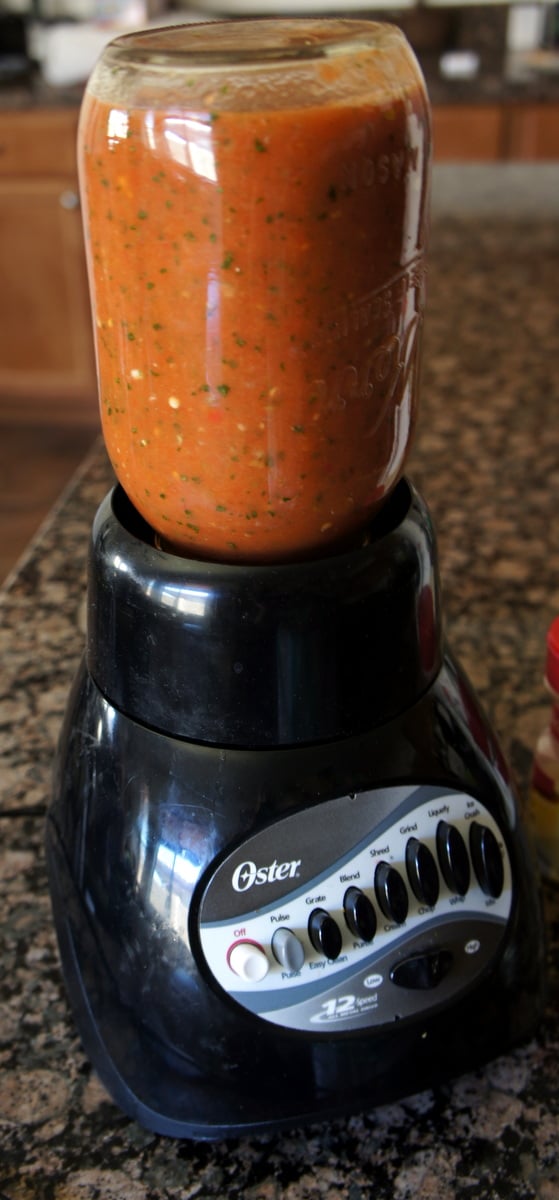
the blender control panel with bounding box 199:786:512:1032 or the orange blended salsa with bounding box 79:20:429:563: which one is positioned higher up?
the orange blended salsa with bounding box 79:20:429:563

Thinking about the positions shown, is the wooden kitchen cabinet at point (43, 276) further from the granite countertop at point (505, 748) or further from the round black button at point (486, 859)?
the round black button at point (486, 859)

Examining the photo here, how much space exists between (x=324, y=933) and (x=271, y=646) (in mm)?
125

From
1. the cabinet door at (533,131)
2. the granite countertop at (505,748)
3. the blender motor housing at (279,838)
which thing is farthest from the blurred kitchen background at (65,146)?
the blender motor housing at (279,838)

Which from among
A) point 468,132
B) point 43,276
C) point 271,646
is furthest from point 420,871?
point 43,276

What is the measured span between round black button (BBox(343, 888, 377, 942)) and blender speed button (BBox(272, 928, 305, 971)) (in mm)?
24

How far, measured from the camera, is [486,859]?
1.59ft

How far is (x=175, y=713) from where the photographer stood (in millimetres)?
452

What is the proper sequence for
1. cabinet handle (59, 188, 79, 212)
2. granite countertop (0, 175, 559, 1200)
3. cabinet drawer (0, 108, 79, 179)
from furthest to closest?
1. cabinet handle (59, 188, 79, 212)
2. cabinet drawer (0, 108, 79, 179)
3. granite countertop (0, 175, 559, 1200)

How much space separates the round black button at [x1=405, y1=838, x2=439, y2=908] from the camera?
1.52 ft

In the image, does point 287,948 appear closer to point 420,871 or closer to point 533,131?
point 420,871

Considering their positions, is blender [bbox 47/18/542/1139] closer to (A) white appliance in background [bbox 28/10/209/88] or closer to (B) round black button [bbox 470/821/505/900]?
(B) round black button [bbox 470/821/505/900]

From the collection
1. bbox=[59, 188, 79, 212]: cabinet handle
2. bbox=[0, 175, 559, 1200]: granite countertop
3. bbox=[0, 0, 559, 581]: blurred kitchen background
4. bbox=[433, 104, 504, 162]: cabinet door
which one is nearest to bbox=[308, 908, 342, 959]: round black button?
bbox=[0, 175, 559, 1200]: granite countertop

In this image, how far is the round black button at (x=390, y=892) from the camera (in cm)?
46

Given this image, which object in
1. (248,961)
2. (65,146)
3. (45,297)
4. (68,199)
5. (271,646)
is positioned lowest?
(45,297)
